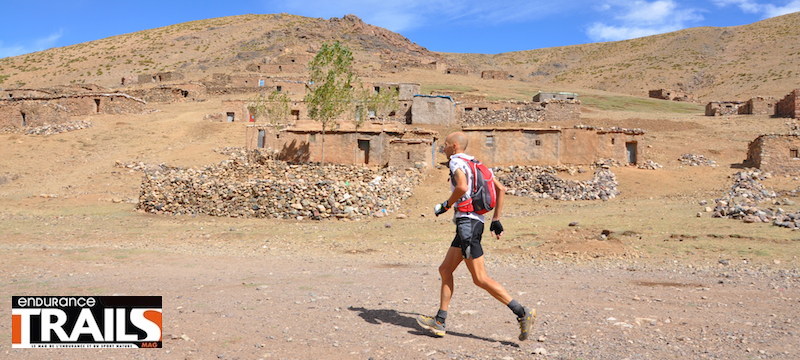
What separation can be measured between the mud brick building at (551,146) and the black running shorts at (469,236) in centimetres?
1910

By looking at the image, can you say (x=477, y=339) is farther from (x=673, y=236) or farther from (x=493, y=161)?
(x=493, y=161)

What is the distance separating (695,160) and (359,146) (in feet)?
53.4

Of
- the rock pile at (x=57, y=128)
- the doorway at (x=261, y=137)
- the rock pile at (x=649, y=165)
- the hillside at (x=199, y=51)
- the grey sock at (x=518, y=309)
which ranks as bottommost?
the grey sock at (x=518, y=309)

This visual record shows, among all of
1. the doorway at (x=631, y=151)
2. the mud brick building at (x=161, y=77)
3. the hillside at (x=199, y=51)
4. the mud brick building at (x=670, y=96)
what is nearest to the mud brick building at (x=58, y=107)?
the mud brick building at (x=161, y=77)

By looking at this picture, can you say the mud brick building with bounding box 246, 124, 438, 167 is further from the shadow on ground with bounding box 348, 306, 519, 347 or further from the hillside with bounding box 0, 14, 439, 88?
the hillside with bounding box 0, 14, 439, 88

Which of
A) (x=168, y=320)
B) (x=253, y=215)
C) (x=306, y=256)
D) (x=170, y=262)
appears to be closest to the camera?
(x=168, y=320)

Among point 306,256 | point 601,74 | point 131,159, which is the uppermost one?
point 601,74

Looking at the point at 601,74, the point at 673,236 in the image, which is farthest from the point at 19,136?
the point at 601,74

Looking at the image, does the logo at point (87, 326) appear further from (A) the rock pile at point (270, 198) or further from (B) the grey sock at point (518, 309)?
(A) the rock pile at point (270, 198)

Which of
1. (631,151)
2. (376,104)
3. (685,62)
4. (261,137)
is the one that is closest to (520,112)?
(376,104)

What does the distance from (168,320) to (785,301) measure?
21.9 ft

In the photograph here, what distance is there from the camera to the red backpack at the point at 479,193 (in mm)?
4930

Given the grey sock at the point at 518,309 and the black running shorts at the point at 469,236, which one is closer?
the grey sock at the point at 518,309

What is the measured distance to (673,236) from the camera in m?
11.2
